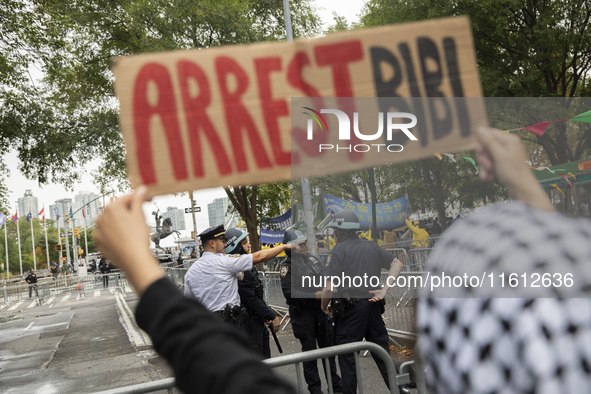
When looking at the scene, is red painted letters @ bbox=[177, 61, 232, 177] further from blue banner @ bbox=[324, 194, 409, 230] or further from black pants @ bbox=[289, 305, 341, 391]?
black pants @ bbox=[289, 305, 341, 391]

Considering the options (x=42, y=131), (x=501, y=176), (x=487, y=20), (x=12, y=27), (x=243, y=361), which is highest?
(x=487, y=20)

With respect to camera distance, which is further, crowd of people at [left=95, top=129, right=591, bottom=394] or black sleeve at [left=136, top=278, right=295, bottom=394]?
black sleeve at [left=136, top=278, right=295, bottom=394]

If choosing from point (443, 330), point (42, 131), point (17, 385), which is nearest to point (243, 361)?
point (443, 330)

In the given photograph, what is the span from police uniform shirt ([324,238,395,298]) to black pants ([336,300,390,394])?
0.53 feet

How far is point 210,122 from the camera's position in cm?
165

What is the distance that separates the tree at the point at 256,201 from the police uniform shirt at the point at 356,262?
905cm

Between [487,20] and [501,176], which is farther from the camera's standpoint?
[487,20]

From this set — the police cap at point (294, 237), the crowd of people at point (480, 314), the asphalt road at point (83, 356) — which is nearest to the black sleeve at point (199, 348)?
the crowd of people at point (480, 314)

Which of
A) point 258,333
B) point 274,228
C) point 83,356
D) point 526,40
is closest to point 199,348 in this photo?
point 258,333

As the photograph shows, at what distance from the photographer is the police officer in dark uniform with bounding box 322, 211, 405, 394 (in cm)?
476

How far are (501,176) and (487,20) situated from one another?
1574 centimetres

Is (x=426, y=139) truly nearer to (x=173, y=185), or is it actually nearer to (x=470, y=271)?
(x=173, y=185)

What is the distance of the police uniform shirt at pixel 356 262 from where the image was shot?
14.9 ft

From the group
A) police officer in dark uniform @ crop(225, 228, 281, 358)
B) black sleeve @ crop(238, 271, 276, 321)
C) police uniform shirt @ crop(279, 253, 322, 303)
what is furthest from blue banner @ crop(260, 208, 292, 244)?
black sleeve @ crop(238, 271, 276, 321)
